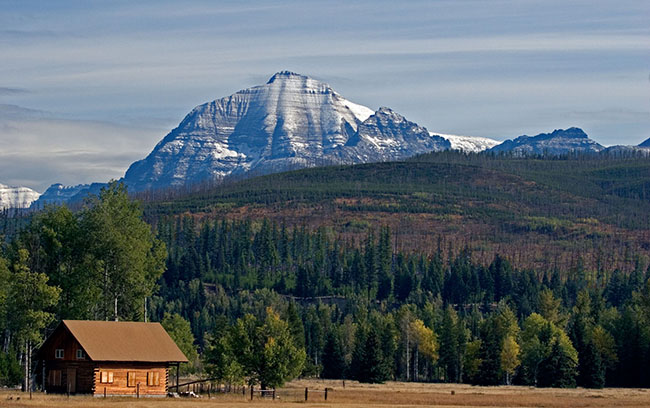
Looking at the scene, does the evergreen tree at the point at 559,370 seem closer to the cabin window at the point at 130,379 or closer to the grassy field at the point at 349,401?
the grassy field at the point at 349,401

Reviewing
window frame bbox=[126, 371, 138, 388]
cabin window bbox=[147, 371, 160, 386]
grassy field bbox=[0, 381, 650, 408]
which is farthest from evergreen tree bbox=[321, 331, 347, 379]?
window frame bbox=[126, 371, 138, 388]

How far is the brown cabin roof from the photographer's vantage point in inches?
3292

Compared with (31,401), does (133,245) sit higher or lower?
higher

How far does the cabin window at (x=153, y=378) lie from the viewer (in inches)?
3393

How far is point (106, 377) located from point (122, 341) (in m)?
3.34

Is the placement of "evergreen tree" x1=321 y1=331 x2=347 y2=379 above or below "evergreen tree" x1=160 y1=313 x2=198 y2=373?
below

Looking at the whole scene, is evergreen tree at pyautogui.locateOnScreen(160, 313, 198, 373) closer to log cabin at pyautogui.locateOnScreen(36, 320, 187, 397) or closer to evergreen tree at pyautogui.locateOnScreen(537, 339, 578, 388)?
log cabin at pyautogui.locateOnScreen(36, 320, 187, 397)

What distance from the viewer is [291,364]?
98812 mm

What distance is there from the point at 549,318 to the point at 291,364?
305ft

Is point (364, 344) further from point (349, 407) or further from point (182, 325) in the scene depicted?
point (349, 407)

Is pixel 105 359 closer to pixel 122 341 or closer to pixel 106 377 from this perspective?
pixel 106 377

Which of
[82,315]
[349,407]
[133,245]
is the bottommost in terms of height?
[349,407]

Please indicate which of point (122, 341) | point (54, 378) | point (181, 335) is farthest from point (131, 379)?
point (181, 335)

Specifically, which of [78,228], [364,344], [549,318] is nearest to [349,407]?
[78,228]
